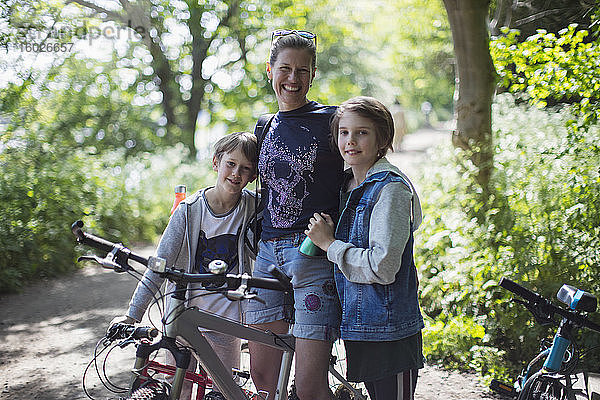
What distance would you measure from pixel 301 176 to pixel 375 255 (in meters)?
0.61

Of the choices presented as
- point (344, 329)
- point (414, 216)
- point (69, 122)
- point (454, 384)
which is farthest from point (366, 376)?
point (69, 122)

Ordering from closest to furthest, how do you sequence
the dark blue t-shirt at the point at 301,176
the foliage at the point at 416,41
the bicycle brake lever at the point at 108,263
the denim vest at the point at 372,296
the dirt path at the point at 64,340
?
1. the bicycle brake lever at the point at 108,263
2. the denim vest at the point at 372,296
3. the dark blue t-shirt at the point at 301,176
4. the dirt path at the point at 64,340
5. the foliage at the point at 416,41

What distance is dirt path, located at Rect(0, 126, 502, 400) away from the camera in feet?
15.6

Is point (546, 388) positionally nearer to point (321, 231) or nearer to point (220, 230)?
point (321, 231)

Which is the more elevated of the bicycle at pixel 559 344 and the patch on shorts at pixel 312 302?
the patch on shorts at pixel 312 302

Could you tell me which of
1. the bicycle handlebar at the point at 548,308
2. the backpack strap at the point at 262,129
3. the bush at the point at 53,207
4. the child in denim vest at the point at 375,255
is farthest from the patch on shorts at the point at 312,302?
the bush at the point at 53,207

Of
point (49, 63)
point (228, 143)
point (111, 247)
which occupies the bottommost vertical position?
point (111, 247)

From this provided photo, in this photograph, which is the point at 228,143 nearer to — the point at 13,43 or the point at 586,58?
the point at 586,58

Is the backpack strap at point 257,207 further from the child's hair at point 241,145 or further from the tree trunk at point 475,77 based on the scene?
the tree trunk at point 475,77

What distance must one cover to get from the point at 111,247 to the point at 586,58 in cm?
433

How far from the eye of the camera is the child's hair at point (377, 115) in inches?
104

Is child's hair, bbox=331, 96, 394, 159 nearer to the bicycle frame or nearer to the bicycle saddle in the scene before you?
the bicycle frame

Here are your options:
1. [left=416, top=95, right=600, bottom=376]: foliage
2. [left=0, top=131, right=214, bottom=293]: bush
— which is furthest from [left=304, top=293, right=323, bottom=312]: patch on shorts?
[left=0, top=131, right=214, bottom=293]: bush

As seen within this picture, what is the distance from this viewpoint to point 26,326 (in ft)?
21.1
